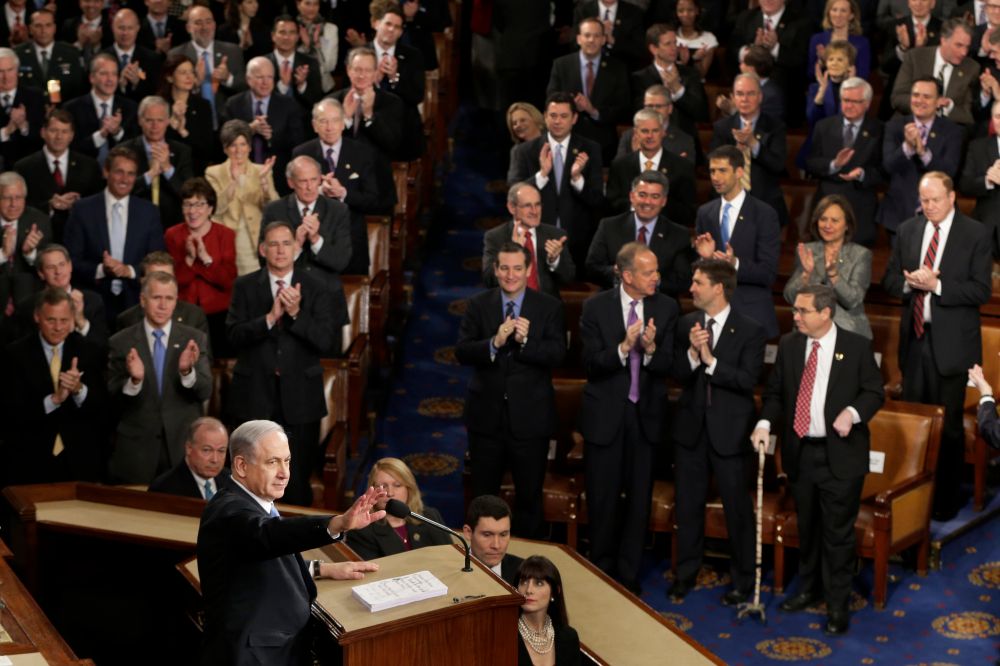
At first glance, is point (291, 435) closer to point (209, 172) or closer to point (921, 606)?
point (209, 172)

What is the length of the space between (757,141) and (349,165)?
185 centimetres

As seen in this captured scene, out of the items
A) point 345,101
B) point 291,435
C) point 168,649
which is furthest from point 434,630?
point 345,101

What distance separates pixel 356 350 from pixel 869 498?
214 cm

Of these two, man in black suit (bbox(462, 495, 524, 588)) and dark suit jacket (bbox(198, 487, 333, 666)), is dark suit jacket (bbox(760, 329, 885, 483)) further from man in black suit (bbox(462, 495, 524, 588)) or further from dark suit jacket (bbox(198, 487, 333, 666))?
dark suit jacket (bbox(198, 487, 333, 666))

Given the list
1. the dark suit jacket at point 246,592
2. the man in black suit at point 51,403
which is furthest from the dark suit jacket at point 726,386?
the dark suit jacket at point 246,592

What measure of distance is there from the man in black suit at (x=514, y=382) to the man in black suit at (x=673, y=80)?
2115 mm

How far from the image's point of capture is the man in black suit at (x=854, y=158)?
7.09 meters

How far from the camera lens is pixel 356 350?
6496 mm

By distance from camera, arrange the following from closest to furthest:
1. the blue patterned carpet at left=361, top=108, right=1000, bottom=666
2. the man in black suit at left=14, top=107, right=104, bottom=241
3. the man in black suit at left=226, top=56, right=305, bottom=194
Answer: the blue patterned carpet at left=361, top=108, right=1000, bottom=666, the man in black suit at left=14, top=107, right=104, bottom=241, the man in black suit at left=226, top=56, right=305, bottom=194

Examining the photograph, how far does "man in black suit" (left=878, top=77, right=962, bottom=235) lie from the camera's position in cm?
700

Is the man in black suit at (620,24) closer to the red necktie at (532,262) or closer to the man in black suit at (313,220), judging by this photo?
the red necktie at (532,262)

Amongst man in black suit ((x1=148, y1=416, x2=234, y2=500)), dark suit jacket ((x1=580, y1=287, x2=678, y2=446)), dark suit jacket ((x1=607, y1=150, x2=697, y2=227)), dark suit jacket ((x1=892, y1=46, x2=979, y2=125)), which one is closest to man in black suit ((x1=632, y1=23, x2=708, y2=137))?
dark suit jacket ((x1=607, y1=150, x2=697, y2=227))

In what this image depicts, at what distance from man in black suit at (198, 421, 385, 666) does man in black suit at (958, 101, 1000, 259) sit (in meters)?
4.22

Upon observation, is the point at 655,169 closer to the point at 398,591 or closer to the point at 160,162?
the point at 160,162
